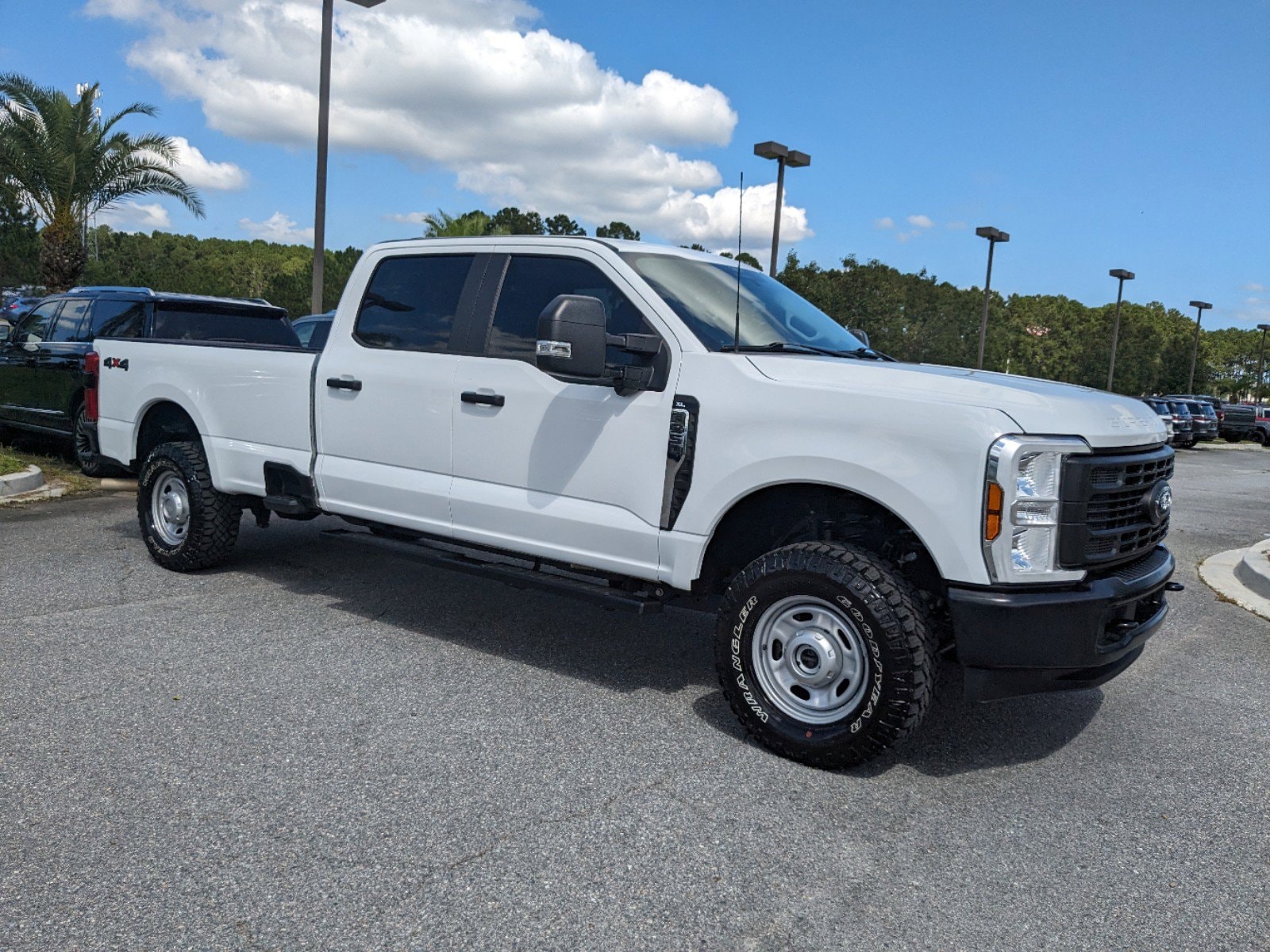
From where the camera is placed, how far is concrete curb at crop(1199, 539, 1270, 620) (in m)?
7.45

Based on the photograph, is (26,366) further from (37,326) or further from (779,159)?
(779,159)

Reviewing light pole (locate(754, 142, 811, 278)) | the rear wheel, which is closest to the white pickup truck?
the rear wheel

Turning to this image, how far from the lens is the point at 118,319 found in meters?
10.1

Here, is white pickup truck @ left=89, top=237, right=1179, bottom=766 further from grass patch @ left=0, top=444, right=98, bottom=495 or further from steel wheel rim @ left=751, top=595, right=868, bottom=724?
grass patch @ left=0, top=444, right=98, bottom=495

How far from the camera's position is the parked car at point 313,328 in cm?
1104

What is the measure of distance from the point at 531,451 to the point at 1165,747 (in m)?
3.09

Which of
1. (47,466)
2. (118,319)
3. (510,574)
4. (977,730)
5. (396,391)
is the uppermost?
(118,319)

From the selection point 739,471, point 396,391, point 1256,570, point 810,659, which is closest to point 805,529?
point 739,471

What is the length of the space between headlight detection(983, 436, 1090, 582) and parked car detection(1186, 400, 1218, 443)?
35999 millimetres

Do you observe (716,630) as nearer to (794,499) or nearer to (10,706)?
(794,499)

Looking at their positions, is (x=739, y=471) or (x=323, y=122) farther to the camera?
(x=323, y=122)

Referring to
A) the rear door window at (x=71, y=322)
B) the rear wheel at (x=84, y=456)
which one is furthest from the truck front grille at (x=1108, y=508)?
the rear door window at (x=71, y=322)

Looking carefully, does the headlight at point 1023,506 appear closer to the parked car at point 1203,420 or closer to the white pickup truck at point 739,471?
the white pickup truck at point 739,471

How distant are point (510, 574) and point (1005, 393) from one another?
7.76ft
